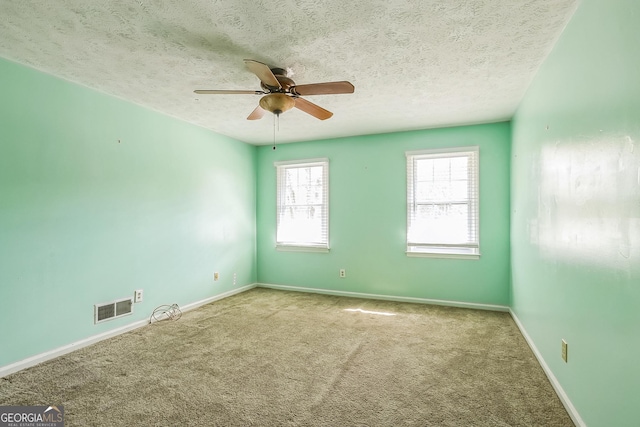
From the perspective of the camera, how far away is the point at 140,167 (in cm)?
358

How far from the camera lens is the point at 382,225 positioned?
15.5 feet

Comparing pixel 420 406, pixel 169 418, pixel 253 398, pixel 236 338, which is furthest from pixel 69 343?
pixel 420 406

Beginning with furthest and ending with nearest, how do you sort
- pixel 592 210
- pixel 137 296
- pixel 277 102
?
pixel 137 296, pixel 277 102, pixel 592 210

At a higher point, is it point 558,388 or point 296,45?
point 296,45

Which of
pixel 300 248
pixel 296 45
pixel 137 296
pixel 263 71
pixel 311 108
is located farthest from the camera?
pixel 300 248

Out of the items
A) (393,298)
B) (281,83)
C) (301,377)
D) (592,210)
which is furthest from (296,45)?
(393,298)

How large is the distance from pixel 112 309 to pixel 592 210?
4.11 meters

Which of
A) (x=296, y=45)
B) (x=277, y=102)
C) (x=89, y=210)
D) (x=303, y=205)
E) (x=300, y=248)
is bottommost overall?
(x=300, y=248)

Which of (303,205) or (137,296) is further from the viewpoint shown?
(303,205)

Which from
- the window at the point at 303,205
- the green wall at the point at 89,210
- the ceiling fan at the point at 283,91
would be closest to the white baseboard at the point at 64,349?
the green wall at the point at 89,210

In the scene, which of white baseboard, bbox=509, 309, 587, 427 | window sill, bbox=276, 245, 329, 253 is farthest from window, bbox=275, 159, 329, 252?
white baseboard, bbox=509, 309, 587, 427

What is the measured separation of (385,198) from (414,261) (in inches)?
40.5

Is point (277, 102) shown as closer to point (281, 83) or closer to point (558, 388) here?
point (281, 83)

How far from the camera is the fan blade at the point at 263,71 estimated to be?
1.98 m
